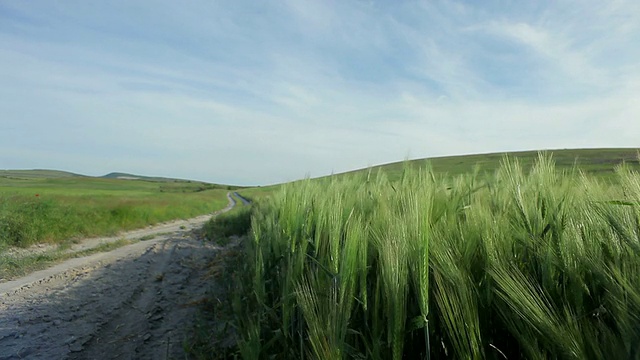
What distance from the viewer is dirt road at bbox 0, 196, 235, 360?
3.71m

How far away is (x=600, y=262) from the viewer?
1147mm

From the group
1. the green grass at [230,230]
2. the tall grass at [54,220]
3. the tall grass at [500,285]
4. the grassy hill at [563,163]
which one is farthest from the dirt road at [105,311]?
the tall grass at [54,220]

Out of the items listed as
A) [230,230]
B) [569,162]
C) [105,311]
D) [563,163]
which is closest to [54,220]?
[230,230]

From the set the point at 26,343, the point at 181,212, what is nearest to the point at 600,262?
the point at 26,343

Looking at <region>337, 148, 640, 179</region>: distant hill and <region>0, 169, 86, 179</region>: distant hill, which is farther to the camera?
<region>0, 169, 86, 179</region>: distant hill

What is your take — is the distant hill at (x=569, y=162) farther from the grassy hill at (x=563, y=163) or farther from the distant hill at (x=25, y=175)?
the distant hill at (x=25, y=175)

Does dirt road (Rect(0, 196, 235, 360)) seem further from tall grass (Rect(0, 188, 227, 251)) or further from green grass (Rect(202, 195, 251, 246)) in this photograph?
tall grass (Rect(0, 188, 227, 251))

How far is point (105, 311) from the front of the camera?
15.7 ft

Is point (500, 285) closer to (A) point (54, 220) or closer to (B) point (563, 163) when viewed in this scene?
(A) point (54, 220)

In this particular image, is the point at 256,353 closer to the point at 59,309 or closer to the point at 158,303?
the point at 158,303

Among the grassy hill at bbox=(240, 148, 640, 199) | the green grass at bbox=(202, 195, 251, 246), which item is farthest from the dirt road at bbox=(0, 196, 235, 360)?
the green grass at bbox=(202, 195, 251, 246)

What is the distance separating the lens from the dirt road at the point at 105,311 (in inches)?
146

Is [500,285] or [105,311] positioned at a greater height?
[500,285]

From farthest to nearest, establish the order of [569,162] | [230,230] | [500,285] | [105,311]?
[569,162]
[230,230]
[105,311]
[500,285]
